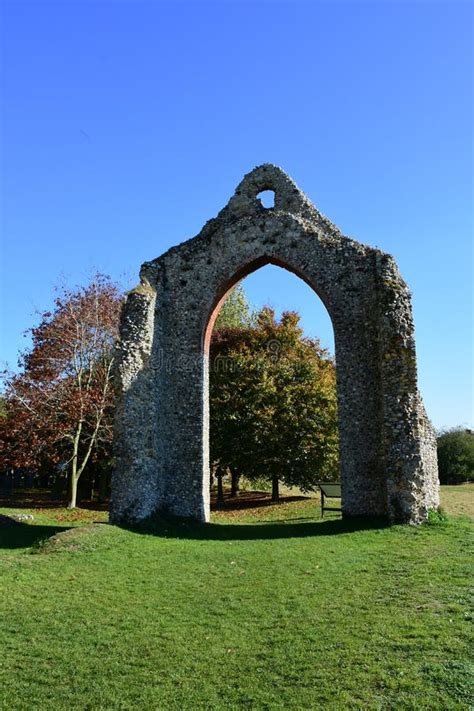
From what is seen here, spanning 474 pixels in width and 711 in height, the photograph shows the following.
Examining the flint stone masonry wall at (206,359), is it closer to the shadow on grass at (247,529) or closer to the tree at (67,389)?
the shadow on grass at (247,529)

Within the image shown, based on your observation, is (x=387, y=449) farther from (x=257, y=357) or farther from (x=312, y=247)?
(x=257, y=357)

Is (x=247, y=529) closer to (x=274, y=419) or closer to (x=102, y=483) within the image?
(x=274, y=419)

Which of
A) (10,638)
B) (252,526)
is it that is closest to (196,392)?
(252,526)

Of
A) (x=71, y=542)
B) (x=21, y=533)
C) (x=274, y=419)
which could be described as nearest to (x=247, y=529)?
(x=71, y=542)

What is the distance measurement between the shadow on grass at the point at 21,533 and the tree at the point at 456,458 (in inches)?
1014

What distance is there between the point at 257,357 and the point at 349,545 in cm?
1245

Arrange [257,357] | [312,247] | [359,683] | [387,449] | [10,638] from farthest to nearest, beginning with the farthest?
[257,357], [312,247], [387,449], [10,638], [359,683]

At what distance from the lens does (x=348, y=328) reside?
47.6ft

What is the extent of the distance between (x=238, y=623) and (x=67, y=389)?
16209 millimetres

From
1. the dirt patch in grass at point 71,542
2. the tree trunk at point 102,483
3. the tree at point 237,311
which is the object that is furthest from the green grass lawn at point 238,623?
the tree at point 237,311

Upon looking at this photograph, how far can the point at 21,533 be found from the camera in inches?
532

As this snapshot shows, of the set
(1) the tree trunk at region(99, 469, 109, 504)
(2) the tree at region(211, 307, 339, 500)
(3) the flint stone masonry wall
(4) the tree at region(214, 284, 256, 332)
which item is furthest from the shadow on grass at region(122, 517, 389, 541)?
(4) the tree at region(214, 284, 256, 332)

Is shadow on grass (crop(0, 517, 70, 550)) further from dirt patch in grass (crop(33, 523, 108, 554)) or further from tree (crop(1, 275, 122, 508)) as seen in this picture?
tree (crop(1, 275, 122, 508))

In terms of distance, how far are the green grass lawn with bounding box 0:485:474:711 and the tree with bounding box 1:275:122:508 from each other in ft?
30.8
